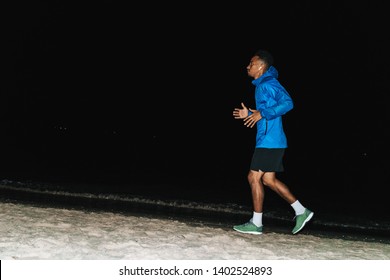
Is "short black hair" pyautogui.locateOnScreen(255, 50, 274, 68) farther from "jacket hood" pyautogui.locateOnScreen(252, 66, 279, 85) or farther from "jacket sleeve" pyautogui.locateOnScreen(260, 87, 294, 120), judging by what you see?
"jacket sleeve" pyautogui.locateOnScreen(260, 87, 294, 120)

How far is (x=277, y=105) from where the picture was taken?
163 inches

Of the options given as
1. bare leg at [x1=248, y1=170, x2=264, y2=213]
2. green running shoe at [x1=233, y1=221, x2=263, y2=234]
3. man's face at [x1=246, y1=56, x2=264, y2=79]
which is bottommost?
green running shoe at [x1=233, y1=221, x2=263, y2=234]

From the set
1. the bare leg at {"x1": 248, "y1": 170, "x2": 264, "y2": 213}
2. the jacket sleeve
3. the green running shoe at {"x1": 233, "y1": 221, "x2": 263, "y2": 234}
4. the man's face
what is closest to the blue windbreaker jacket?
the jacket sleeve

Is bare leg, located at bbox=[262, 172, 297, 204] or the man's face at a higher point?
the man's face

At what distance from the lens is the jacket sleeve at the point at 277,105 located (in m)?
4.08

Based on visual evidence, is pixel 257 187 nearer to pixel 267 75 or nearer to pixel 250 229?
pixel 250 229

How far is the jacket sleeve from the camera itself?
4082mm

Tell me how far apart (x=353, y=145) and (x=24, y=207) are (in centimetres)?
5207

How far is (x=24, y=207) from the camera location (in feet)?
16.0

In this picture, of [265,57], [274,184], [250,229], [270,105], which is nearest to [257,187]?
[274,184]

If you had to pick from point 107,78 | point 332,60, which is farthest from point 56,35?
point 332,60

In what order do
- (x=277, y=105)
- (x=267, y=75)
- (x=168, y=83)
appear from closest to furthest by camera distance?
1. (x=277, y=105)
2. (x=267, y=75)
3. (x=168, y=83)

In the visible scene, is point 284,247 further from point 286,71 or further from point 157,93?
point 157,93

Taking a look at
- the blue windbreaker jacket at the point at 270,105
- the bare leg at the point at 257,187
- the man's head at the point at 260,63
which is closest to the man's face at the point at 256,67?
the man's head at the point at 260,63
